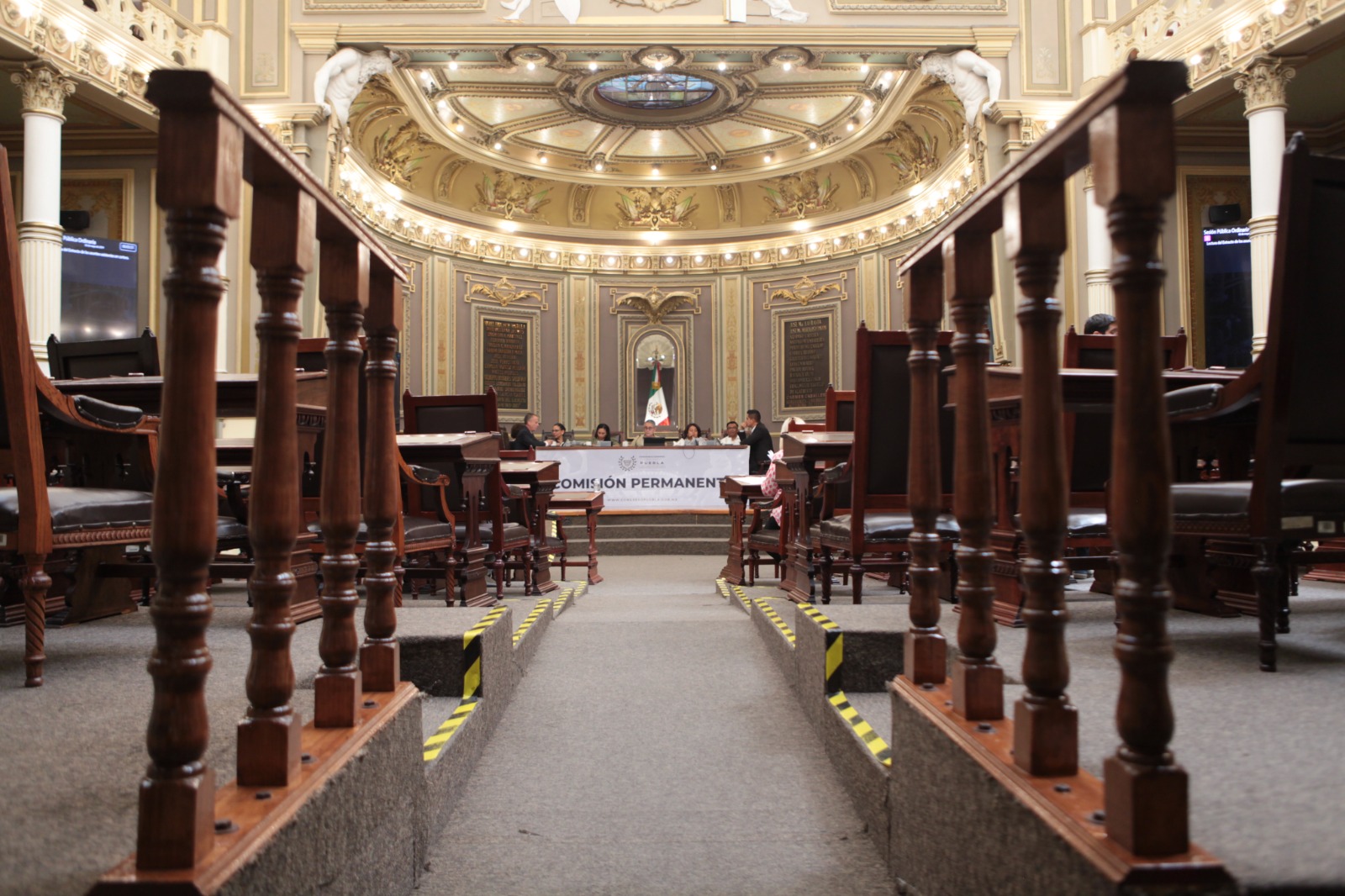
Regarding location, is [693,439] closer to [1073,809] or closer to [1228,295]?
[1228,295]

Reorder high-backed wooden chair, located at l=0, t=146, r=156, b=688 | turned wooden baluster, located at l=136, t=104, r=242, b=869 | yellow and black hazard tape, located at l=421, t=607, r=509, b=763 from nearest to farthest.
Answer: turned wooden baluster, located at l=136, t=104, r=242, b=869
high-backed wooden chair, located at l=0, t=146, r=156, b=688
yellow and black hazard tape, located at l=421, t=607, r=509, b=763

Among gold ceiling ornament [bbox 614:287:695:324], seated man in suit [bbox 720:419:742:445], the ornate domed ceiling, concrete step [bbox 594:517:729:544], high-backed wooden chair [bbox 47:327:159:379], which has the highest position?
the ornate domed ceiling

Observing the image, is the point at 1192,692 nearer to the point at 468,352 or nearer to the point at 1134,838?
the point at 1134,838

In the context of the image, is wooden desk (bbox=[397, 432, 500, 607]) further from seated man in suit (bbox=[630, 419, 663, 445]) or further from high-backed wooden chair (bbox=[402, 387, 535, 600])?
seated man in suit (bbox=[630, 419, 663, 445])

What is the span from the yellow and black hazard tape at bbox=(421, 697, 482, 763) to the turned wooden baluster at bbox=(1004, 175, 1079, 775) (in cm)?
108

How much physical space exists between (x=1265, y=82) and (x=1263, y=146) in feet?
1.46

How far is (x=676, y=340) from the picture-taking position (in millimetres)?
13250

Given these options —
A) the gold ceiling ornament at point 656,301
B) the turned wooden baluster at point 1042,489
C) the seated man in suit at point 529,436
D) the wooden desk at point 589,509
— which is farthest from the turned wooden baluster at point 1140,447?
the gold ceiling ornament at point 656,301

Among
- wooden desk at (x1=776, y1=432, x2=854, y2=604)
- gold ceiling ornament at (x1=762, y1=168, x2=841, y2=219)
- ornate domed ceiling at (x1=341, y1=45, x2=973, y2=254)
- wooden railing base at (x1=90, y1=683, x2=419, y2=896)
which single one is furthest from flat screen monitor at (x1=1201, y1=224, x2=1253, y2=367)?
wooden railing base at (x1=90, y1=683, x2=419, y2=896)

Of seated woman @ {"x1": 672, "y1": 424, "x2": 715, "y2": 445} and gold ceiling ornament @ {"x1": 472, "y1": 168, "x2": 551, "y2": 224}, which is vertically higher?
gold ceiling ornament @ {"x1": 472, "y1": 168, "x2": 551, "y2": 224}

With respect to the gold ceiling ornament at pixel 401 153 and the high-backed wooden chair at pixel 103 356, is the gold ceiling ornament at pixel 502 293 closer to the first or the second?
the gold ceiling ornament at pixel 401 153

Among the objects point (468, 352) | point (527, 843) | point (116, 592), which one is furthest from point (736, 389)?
point (527, 843)

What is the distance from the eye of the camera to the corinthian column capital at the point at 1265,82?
22.9 feet

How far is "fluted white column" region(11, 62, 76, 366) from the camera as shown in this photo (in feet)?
22.5
